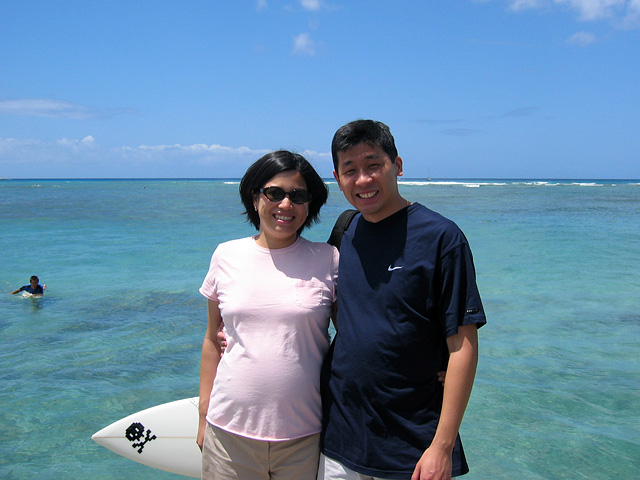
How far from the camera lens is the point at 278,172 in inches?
90.3

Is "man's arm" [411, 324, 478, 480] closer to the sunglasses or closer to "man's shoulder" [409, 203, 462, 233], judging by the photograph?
"man's shoulder" [409, 203, 462, 233]

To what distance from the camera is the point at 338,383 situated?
2039mm

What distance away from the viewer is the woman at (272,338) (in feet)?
6.89

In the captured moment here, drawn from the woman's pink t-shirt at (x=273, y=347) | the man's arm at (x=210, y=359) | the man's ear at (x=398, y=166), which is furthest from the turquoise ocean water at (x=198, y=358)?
the man's ear at (x=398, y=166)

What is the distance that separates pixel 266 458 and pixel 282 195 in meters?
1.05

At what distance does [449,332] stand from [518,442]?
3165 mm

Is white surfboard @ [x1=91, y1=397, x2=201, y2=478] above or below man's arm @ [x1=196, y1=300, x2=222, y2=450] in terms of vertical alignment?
below

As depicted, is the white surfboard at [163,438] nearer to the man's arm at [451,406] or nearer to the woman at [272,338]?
the woman at [272,338]

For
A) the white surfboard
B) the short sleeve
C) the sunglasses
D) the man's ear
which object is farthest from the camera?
the white surfboard

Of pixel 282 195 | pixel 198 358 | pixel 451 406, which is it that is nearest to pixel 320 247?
pixel 282 195

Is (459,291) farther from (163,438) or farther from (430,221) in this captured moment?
(163,438)

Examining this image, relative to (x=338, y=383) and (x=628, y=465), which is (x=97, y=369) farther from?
(x=628, y=465)

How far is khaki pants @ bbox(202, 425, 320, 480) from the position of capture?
2.10 metres

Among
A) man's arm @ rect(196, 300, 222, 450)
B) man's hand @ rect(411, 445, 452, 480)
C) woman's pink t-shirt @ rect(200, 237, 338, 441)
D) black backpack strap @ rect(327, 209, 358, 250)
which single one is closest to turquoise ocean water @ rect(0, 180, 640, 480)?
man's arm @ rect(196, 300, 222, 450)
